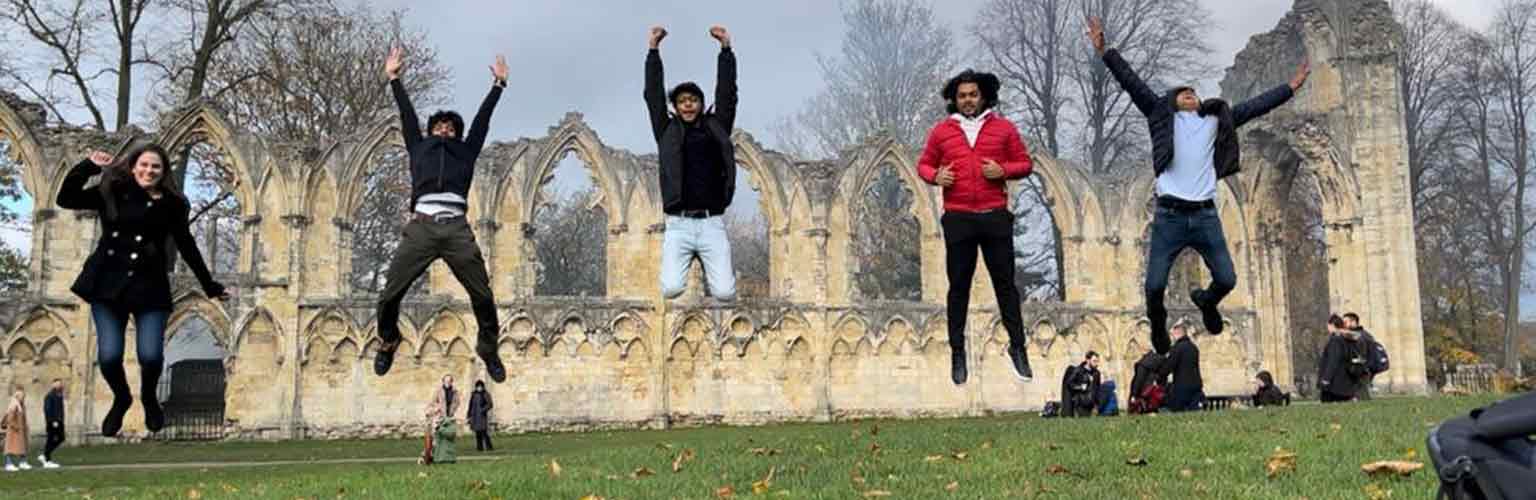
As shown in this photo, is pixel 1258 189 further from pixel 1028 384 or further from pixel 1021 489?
pixel 1021 489

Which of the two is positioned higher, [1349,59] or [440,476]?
[1349,59]

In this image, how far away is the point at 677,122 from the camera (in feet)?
27.5

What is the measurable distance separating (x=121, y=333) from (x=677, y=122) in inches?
152

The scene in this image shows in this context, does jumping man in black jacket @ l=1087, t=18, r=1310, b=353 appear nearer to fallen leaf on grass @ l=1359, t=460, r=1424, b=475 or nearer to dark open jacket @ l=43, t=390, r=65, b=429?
fallen leaf on grass @ l=1359, t=460, r=1424, b=475

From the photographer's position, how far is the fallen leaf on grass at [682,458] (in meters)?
8.06

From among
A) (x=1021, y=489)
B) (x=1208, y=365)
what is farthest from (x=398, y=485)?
(x=1208, y=365)

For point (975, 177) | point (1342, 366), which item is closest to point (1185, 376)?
point (1342, 366)

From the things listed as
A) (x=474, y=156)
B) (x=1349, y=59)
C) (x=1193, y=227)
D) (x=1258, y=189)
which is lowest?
(x=1193, y=227)

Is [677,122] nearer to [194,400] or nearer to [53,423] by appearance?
[53,423]

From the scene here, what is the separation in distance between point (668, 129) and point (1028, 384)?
20835mm

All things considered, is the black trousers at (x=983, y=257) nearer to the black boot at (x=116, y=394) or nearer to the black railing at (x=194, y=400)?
the black boot at (x=116, y=394)

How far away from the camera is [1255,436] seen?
8.61m

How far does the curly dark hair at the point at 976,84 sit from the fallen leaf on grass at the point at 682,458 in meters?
3.10

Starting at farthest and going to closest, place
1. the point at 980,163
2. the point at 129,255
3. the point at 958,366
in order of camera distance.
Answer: the point at 958,366 < the point at 980,163 < the point at 129,255
